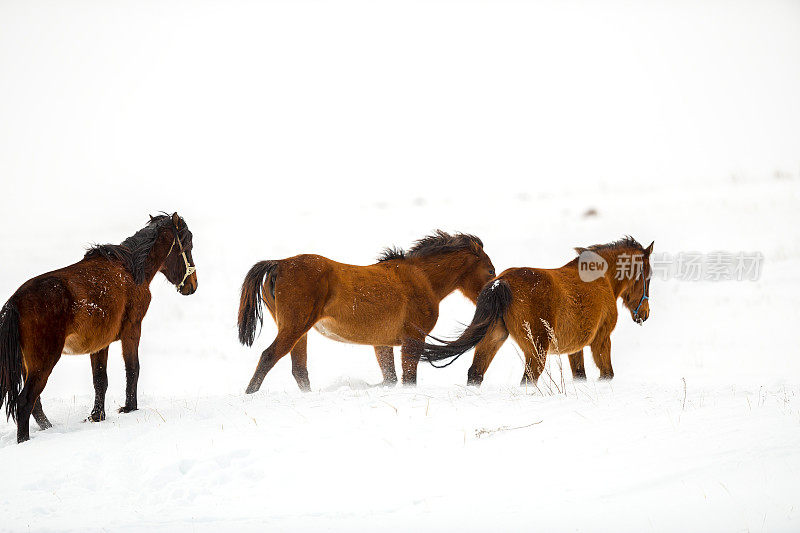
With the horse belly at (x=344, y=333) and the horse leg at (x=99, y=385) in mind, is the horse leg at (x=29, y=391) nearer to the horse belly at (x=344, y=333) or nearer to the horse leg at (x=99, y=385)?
the horse leg at (x=99, y=385)

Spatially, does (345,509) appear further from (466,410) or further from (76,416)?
(76,416)

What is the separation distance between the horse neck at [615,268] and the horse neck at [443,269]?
186cm

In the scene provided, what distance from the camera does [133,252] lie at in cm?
711

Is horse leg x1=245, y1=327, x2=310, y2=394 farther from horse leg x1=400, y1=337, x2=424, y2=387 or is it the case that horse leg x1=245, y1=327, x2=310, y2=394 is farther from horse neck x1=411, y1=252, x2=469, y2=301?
horse neck x1=411, y1=252, x2=469, y2=301

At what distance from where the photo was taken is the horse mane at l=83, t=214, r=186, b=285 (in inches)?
274

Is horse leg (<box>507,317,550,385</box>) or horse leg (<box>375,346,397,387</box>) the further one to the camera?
horse leg (<box>375,346,397,387</box>)

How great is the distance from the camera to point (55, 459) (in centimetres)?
514

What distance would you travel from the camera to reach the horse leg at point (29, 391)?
5707mm

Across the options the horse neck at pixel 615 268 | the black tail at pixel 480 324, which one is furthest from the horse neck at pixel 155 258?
the horse neck at pixel 615 268

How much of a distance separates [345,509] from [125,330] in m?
3.72

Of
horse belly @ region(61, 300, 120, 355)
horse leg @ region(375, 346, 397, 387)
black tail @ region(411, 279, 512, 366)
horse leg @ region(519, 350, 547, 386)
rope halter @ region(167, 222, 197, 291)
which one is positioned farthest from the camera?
horse leg @ region(375, 346, 397, 387)

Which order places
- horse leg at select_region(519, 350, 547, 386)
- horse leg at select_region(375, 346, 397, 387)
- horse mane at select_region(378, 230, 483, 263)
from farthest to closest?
1. horse mane at select_region(378, 230, 483, 263)
2. horse leg at select_region(375, 346, 397, 387)
3. horse leg at select_region(519, 350, 547, 386)

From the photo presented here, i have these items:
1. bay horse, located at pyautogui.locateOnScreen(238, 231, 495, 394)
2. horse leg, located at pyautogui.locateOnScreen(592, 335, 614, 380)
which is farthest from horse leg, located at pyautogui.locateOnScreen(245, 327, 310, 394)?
horse leg, located at pyautogui.locateOnScreen(592, 335, 614, 380)

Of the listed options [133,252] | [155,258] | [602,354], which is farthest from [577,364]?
[133,252]
